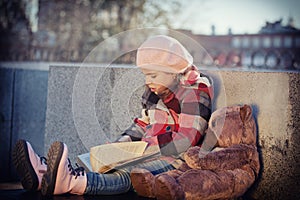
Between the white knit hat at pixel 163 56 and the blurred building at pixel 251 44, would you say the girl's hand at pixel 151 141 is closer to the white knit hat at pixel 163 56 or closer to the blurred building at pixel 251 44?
the white knit hat at pixel 163 56

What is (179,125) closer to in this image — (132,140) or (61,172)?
(132,140)

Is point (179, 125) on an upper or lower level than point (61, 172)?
upper

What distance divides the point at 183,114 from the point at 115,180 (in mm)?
576

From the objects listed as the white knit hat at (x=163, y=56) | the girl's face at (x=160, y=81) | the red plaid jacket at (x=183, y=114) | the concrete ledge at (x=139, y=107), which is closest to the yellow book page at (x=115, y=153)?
the red plaid jacket at (x=183, y=114)

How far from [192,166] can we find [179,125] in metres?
0.28

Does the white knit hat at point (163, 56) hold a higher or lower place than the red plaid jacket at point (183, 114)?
higher

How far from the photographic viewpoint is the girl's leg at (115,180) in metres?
3.21

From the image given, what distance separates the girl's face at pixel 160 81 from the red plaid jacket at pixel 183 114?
0.17ft

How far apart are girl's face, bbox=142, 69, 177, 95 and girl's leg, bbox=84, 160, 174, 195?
17.6 inches

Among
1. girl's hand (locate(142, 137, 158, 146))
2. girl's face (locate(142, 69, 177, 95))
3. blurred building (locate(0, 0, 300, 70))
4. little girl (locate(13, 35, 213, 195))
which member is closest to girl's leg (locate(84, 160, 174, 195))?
little girl (locate(13, 35, 213, 195))

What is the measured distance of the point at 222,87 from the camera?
3613 millimetres

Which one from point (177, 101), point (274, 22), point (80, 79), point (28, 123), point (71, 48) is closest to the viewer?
point (177, 101)

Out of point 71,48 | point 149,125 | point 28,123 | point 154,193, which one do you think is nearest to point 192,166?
point 154,193

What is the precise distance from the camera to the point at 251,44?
24.5 feet
